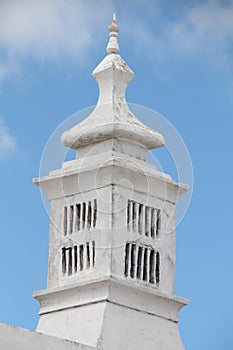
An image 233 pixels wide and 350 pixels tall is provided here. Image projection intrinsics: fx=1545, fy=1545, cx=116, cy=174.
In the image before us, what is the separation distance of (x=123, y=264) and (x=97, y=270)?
1.99ft

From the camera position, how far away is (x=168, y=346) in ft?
114

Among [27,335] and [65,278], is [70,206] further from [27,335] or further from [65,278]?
[27,335]

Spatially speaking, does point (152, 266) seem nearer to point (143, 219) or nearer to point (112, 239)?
point (143, 219)

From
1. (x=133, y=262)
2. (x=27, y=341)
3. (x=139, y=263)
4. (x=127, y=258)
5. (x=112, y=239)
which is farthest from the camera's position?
(x=139, y=263)

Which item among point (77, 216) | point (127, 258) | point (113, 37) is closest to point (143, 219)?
point (127, 258)

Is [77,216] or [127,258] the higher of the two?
[77,216]

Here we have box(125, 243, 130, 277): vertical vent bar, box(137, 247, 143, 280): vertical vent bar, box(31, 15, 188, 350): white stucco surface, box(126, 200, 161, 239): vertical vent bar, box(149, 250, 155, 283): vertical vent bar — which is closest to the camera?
box(31, 15, 188, 350): white stucco surface

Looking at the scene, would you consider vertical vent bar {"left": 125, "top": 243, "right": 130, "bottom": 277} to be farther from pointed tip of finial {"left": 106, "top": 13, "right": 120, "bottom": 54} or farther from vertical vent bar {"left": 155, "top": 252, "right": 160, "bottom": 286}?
pointed tip of finial {"left": 106, "top": 13, "right": 120, "bottom": 54}

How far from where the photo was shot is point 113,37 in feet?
123

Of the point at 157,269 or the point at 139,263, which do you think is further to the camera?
the point at 157,269

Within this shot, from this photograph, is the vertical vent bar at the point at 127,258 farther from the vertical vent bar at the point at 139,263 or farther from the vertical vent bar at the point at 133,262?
the vertical vent bar at the point at 139,263

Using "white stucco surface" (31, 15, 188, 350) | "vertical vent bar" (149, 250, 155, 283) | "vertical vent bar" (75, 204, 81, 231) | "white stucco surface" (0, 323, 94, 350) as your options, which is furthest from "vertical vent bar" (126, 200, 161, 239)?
"white stucco surface" (0, 323, 94, 350)

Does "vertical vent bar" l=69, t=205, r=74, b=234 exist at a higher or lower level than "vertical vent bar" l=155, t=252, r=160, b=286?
higher

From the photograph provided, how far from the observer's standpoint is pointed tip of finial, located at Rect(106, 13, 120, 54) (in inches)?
1468
